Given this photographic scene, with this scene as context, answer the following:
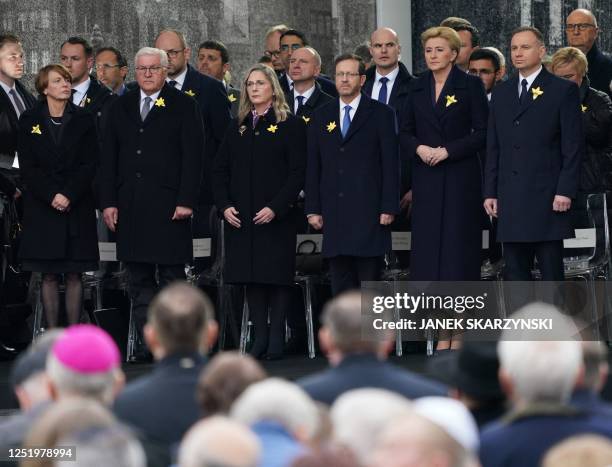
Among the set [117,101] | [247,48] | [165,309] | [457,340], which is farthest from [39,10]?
[165,309]

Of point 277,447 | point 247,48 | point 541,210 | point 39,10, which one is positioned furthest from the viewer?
point 247,48

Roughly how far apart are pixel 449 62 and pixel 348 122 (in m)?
0.72

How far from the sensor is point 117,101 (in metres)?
9.72

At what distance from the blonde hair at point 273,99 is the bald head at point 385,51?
0.90m

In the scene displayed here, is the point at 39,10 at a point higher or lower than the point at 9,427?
higher

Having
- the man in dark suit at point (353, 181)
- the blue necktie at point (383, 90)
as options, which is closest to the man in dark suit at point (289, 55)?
the blue necktie at point (383, 90)

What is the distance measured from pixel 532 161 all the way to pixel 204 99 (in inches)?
100

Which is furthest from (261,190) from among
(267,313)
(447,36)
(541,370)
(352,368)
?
(541,370)

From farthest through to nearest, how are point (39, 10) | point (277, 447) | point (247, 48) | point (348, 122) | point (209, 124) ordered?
point (247, 48) < point (39, 10) < point (209, 124) < point (348, 122) < point (277, 447)

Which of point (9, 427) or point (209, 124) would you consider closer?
point (9, 427)

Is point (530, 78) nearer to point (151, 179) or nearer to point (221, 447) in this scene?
point (151, 179)

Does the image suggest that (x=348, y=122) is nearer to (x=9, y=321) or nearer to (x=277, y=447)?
(x=9, y=321)

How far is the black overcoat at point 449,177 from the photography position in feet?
30.8

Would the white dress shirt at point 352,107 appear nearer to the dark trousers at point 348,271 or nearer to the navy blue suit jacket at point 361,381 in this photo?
the dark trousers at point 348,271
